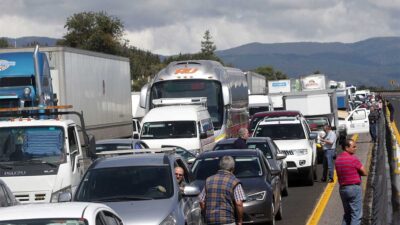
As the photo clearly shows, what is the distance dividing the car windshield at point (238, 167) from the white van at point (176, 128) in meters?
8.34

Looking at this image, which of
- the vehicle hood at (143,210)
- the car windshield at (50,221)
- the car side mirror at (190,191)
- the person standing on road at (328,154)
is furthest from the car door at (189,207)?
the person standing on road at (328,154)

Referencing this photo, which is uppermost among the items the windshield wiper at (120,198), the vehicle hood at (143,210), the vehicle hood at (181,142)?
the windshield wiper at (120,198)

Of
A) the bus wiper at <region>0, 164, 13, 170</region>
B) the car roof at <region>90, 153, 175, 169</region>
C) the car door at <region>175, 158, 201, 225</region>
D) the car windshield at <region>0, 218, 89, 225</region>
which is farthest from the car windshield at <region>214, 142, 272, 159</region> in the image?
the car windshield at <region>0, 218, 89, 225</region>

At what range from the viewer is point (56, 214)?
7.12m

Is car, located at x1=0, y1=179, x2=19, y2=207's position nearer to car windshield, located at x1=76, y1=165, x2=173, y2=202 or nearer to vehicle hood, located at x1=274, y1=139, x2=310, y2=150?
car windshield, located at x1=76, y1=165, x2=173, y2=202

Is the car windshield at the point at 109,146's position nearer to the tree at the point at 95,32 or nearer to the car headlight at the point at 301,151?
the car headlight at the point at 301,151

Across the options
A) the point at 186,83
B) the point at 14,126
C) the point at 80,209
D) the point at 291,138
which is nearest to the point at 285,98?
the point at 186,83

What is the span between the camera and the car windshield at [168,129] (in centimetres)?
2562

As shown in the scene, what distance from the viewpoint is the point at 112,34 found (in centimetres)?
9156

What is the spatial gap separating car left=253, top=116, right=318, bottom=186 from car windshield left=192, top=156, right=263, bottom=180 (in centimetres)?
757

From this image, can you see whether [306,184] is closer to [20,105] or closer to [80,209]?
[20,105]

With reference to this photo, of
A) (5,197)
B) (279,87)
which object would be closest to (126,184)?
(5,197)

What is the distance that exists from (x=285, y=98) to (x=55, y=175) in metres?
30.0

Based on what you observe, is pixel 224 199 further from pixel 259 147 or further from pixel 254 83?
pixel 254 83
